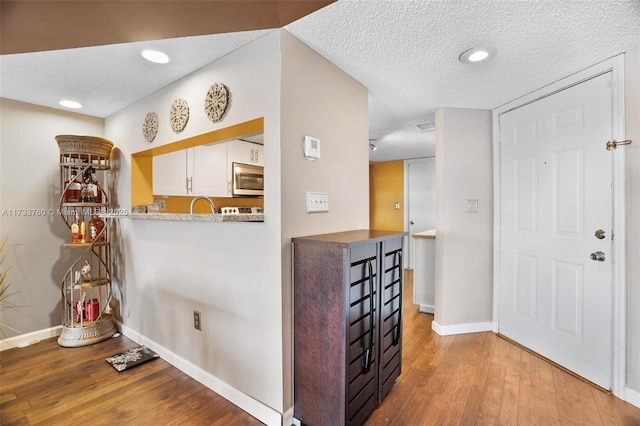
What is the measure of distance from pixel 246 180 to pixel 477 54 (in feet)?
9.28

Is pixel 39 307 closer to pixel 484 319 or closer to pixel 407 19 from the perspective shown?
pixel 407 19

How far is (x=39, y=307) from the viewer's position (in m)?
2.67

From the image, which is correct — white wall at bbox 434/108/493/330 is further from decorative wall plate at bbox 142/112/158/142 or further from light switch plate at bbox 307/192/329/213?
decorative wall plate at bbox 142/112/158/142

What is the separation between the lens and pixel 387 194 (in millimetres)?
5812

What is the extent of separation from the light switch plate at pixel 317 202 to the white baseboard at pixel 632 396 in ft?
7.16

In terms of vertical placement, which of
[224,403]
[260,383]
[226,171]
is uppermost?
[226,171]

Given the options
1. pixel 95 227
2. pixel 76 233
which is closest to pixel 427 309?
pixel 95 227

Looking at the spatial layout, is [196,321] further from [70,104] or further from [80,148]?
[70,104]

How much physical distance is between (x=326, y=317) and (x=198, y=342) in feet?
3.66

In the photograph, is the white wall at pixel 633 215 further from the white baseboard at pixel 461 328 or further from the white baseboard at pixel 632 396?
the white baseboard at pixel 461 328

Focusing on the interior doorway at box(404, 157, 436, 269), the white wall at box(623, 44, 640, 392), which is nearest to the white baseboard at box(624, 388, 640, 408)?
the white wall at box(623, 44, 640, 392)

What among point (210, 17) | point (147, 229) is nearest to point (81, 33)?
point (210, 17)

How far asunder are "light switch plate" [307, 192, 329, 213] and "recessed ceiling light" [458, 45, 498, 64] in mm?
1243

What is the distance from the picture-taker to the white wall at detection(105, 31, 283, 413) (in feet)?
5.13
